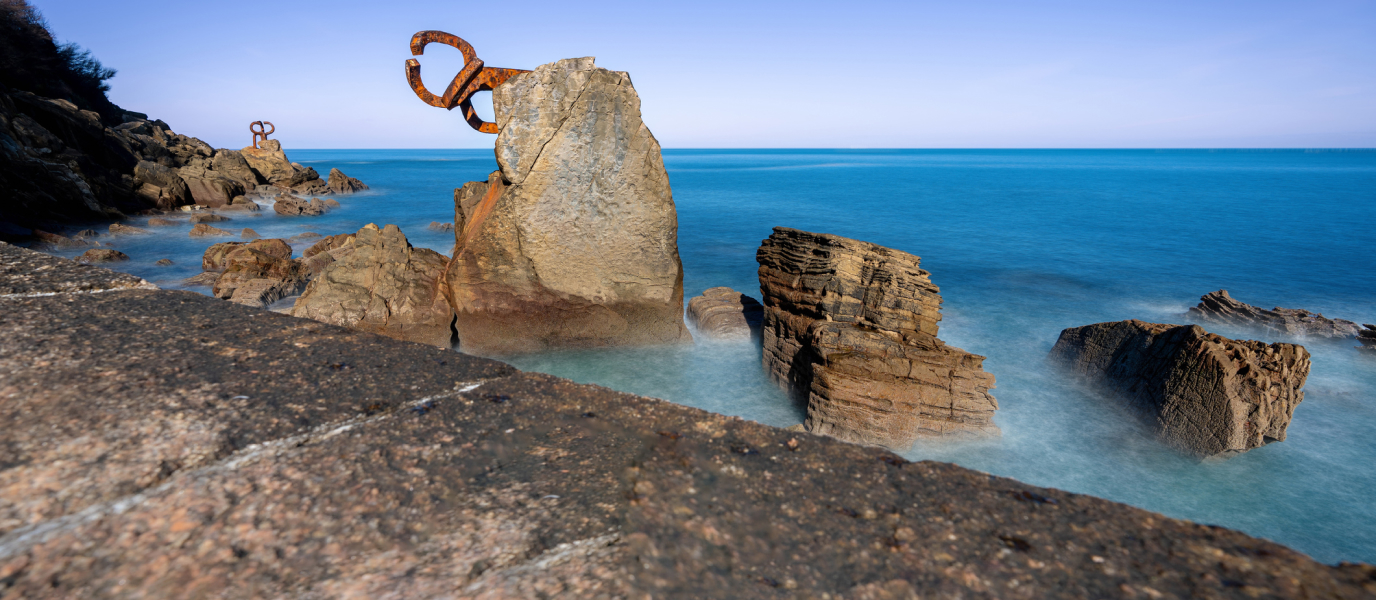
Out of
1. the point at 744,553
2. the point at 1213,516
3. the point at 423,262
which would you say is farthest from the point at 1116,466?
the point at 423,262

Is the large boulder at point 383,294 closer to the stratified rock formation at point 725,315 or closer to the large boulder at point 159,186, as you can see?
the stratified rock formation at point 725,315

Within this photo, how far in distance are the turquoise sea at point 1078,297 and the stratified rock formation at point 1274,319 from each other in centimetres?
28

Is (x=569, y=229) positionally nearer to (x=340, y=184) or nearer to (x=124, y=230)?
(x=124, y=230)

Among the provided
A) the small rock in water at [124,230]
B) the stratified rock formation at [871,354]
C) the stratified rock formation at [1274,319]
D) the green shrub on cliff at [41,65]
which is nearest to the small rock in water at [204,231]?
the small rock in water at [124,230]

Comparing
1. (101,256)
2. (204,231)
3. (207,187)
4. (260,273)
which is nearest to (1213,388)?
(260,273)

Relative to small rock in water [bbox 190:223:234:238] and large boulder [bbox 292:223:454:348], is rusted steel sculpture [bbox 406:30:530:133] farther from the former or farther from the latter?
small rock in water [bbox 190:223:234:238]

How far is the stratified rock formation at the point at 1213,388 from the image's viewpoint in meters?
6.01

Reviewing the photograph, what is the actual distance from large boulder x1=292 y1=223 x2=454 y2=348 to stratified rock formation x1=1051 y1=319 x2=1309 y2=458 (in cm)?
848

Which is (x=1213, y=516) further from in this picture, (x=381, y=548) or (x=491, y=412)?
(x=381, y=548)

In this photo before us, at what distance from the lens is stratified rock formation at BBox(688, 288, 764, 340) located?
9891 millimetres

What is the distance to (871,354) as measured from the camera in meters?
6.42

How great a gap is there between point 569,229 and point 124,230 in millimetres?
17523

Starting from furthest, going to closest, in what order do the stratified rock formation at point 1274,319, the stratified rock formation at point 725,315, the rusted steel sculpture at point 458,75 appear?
the stratified rock formation at point 1274,319 < the stratified rock formation at point 725,315 < the rusted steel sculpture at point 458,75

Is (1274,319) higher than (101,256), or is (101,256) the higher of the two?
(101,256)
